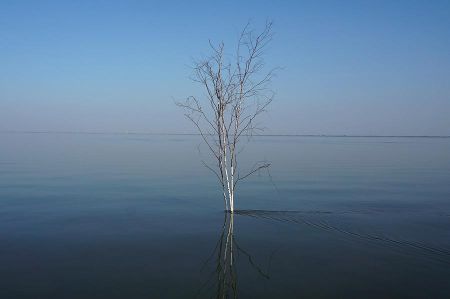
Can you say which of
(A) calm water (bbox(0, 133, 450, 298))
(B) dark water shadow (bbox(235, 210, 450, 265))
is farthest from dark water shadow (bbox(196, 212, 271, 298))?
(B) dark water shadow (bbox(235, 210, 450, 265))

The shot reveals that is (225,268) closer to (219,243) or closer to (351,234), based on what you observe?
(219,243)

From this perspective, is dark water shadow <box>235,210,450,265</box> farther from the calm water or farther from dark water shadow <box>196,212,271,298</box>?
dark water shadow <box>196,212,271,298</box>

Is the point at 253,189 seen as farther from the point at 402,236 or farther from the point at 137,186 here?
the point at 402,236

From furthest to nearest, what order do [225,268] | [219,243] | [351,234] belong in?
[351,234] → [219,243] → [225,268]

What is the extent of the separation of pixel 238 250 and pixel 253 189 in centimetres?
924

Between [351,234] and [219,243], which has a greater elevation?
[351,234]

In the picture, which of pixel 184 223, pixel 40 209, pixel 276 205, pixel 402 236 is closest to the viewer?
pixel 402 236

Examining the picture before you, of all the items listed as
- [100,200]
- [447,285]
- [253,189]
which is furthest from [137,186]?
[447,285]

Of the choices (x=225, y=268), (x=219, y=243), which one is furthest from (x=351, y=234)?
(x=225, y=268)

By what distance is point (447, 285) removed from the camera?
6734 mm

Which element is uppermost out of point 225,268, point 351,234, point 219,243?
point 351,234

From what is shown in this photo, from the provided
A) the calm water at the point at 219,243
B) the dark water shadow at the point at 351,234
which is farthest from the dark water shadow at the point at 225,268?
the dark water shadow at the point at 351,234

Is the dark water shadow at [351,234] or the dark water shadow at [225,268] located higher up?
the dark water shadow at [351,234]

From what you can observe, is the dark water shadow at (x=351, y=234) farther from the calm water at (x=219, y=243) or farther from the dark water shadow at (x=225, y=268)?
the dark water shadow at (x=225, y=268)
